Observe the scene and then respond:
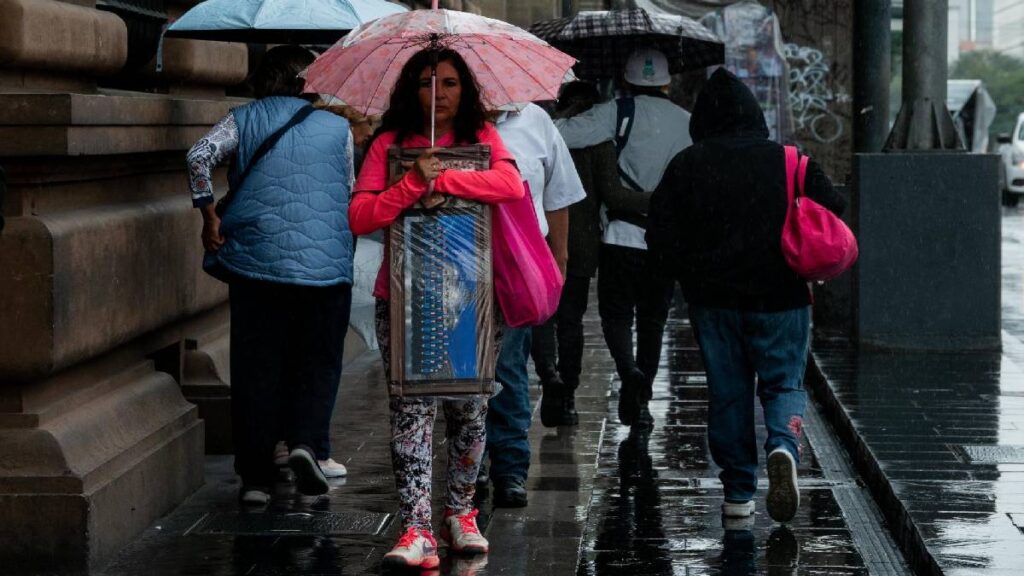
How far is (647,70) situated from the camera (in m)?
9.33

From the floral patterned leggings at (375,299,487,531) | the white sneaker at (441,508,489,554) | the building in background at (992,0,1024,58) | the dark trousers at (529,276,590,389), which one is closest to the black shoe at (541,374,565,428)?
the dark trousers at (529,276,590,389)

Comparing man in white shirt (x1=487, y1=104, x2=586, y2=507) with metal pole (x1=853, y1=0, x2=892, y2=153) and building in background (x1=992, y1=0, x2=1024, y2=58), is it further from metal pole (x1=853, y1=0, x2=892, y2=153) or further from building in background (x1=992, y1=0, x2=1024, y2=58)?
building in background (x1=992, y1=0, x2=1024, y2=58)

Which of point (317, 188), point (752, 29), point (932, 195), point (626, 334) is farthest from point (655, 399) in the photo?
point (752, 29)

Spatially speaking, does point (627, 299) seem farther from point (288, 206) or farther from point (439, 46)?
point (439, 46)

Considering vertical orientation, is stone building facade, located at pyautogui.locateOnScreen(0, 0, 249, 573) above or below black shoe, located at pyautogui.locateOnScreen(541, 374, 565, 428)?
above

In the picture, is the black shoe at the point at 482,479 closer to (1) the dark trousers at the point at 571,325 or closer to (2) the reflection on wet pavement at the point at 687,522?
(2) the reflection on wet pavement at the point at 687,522

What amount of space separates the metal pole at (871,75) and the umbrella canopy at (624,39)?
12.5ft

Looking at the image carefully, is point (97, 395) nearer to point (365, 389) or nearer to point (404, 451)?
point (404, 451)

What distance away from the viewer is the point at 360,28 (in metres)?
6.55

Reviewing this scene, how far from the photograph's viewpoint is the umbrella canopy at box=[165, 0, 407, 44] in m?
7.80

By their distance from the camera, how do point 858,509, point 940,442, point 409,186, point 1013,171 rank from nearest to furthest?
1. point 409,186
2. point 858,509
3. point 940,442
4. point 1013,171

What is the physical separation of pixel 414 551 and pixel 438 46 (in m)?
1.66

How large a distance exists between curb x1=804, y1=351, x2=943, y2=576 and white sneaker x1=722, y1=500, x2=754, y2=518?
553mm

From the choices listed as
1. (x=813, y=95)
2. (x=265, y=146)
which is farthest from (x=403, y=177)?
(x=813, y=95)
